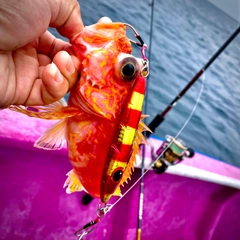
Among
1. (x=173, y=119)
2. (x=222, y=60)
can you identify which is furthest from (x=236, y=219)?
(x=222, y=60)

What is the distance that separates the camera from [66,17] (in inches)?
46.4

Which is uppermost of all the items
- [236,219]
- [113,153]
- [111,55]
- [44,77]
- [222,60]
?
[111,55]

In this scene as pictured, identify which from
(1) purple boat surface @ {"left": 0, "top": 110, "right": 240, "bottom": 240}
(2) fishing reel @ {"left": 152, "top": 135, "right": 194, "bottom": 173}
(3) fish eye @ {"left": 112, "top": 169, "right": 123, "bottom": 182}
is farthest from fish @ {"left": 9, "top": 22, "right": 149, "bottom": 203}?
(2) fishing reel @ {"left": 152, "top": 135, "right": 194, "bottom": 173}

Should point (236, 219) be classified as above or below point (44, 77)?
below

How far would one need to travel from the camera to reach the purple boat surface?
206 centimetres

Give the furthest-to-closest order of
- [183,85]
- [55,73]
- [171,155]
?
[183,85], [171,155], [55,73]

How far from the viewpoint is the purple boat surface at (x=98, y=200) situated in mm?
2062

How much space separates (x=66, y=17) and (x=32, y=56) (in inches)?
9.4

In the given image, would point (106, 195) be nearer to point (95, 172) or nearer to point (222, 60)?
point (95, 172)

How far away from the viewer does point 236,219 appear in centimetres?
337

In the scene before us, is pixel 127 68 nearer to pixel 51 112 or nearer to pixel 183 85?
pixel 51 112

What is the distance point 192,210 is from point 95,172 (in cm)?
218

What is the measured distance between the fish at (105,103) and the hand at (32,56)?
60 mm

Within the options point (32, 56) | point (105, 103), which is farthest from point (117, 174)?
point (32, 56)
